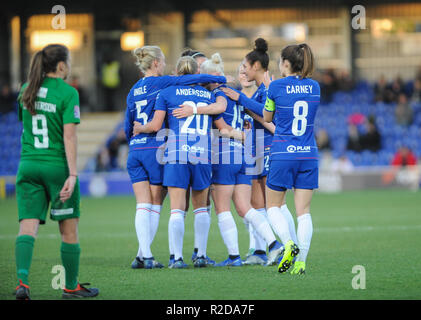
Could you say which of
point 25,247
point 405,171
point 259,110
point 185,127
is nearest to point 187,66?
point 185,127

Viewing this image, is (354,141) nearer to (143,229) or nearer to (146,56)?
(146,56)

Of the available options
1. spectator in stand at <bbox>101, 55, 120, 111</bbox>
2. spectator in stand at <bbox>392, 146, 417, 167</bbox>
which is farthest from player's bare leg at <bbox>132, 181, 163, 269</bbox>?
spectator in stand at <bbox>101, 55, 120, 111</bbox>

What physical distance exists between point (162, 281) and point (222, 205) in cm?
138

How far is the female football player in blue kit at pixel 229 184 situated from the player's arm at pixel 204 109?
97mm

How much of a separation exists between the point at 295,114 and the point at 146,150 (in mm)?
1680

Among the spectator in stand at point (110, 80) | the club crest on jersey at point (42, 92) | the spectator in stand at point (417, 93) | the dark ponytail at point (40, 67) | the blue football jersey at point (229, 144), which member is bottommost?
the blue football jersey at point (229, 144)

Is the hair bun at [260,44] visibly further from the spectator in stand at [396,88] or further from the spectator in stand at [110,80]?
the spectator in stand at [110,80]

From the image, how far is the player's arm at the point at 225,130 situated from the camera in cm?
752

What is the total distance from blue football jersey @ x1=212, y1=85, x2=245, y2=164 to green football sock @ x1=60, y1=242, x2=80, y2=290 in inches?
88.5

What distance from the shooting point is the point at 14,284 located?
6453 mm

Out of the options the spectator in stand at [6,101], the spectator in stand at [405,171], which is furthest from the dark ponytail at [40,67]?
the spectator in stand at [6,101]

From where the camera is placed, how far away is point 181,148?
23.7 feet
